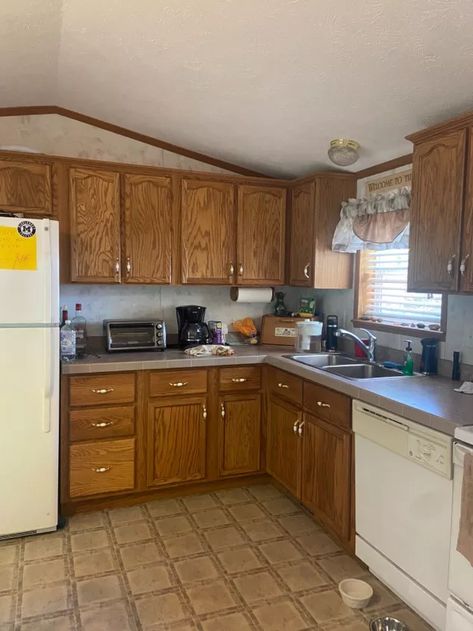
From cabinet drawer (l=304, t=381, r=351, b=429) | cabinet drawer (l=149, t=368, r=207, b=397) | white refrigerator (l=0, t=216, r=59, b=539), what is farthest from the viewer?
cabinet drawer (l=149, t=368, r=207, b=397)

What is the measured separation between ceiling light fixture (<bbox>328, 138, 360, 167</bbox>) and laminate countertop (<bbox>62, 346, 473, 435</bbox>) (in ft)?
4.14

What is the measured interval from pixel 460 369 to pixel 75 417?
2162mm

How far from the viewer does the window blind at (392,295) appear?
2.91m

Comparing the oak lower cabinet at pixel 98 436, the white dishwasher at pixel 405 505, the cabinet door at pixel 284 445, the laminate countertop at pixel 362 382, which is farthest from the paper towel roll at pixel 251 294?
the white dishwasher at pixel 405 505

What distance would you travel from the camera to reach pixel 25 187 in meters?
3.06

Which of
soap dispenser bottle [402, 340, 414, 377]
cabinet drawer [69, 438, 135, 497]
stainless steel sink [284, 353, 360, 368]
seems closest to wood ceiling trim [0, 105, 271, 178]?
stainless steel sink [284, 353, 360, 368]

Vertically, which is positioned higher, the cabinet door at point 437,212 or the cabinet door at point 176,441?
the cabinet door at point 437,212

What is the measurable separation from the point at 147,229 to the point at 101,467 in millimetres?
1538

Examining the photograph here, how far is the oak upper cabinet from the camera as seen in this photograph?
3.40 meters

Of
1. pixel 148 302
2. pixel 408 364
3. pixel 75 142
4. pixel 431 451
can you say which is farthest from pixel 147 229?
pixel 431 451

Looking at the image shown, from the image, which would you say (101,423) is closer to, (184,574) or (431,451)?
(184,574)

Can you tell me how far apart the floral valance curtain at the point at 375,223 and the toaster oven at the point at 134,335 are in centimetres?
134

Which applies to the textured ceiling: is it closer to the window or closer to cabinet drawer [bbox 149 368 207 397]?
the window

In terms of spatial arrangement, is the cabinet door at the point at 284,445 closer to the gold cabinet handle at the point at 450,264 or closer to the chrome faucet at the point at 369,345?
the chrome faucet at the point at 369,345
